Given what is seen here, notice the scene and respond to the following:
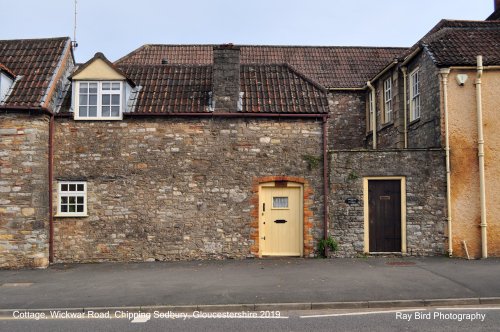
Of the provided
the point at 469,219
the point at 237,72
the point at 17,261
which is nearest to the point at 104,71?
the point at 237,72

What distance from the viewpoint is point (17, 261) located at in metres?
13.0

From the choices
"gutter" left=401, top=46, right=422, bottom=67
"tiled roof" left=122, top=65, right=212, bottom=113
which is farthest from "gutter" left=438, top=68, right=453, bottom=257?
"tiled roof" left=122, top=65, right=212, bottom=113

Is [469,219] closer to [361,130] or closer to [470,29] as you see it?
[470,29]

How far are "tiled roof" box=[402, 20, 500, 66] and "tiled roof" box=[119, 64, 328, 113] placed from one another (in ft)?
13.1

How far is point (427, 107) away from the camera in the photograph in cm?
1520

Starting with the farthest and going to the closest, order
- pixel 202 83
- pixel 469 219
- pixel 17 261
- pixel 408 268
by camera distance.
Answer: pixel 202 83 → pixel 469 219 → pixel 17 261 → pixel 408 268

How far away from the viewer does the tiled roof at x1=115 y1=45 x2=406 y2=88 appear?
79.1 ft

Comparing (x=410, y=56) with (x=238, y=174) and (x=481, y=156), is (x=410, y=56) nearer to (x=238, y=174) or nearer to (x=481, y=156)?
(x=481, y=156)

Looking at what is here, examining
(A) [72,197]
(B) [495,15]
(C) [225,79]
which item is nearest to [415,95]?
(C) [225,79]

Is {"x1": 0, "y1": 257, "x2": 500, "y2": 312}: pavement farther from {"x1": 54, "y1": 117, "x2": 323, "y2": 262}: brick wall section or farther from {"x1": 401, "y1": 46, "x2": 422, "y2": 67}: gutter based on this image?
{"x1": 401, "y1": 46, "x2": 422, "y2": 67}: gutter

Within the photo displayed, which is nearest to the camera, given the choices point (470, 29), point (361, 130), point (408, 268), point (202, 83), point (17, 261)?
point (408, 268)

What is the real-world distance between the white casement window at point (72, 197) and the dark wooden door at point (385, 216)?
29.6ft

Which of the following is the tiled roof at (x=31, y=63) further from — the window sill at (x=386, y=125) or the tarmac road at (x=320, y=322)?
the window sill at (x=386, y=125)

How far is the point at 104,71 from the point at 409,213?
35.0 feet
